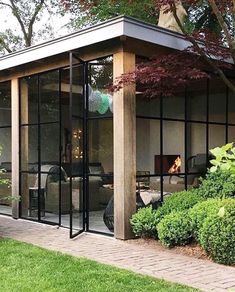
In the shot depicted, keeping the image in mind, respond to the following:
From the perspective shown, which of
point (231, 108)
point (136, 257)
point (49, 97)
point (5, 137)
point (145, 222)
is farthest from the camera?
point (5, 137)

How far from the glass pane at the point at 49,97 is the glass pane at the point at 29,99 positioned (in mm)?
174

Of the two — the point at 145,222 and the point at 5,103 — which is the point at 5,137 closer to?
the point at 5,103

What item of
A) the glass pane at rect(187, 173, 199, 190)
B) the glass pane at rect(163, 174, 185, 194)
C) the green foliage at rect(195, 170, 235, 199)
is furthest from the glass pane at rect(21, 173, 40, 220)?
the green foliage at rect(195, 170, 235, 199)

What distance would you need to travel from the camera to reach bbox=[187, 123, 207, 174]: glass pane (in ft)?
27.8

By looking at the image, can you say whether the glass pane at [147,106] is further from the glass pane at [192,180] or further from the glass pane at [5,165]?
the glass pane at [5,165]

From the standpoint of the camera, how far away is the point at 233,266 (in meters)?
5.44

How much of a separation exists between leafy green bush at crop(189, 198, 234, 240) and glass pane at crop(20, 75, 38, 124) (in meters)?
4.09

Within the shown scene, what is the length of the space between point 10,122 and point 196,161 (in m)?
4.12

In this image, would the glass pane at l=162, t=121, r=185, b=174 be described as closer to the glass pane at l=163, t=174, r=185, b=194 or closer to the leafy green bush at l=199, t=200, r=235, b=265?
the glass pane at l=163, t=174, r=185, b=194

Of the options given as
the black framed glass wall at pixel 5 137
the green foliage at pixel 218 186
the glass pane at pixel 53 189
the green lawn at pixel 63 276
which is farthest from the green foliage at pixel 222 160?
the black framed glass wall at pixel 5 137

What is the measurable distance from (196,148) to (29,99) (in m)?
3.46

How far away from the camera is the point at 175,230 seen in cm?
610

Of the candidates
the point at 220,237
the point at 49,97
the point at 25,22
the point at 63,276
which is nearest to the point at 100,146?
the point at 49,97

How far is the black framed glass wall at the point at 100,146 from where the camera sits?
24.2ft
